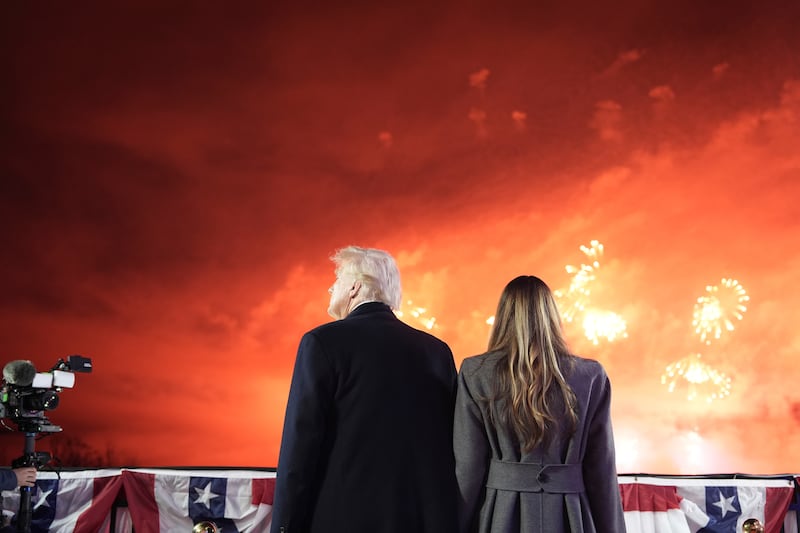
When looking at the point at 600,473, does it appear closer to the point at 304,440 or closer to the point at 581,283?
the point at 304,440

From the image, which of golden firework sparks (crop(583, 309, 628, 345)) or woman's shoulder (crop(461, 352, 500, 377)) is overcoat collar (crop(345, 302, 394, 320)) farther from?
golden firework sparks (crop(583, 309, 628, 345))

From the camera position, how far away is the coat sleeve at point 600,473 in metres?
2.15

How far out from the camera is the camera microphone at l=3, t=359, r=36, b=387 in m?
3.80

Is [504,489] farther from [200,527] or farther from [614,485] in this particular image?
[200,527]

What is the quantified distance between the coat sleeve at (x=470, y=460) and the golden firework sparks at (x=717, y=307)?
28.5 feet

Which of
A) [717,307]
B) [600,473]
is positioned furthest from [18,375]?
[717,307]

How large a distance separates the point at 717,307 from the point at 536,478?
900 centimetres

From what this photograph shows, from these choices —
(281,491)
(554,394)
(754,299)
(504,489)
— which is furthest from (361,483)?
(754,299)

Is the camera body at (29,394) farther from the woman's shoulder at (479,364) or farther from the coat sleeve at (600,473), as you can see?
the coat sleeve at (600,473)

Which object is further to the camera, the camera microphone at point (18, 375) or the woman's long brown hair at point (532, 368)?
the camera microphone at point (18, 375)

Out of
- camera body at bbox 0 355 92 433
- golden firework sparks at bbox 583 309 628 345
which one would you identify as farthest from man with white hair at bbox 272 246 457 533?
golden firework sparks at bbox 583 309 628 345

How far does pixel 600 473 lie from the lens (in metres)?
2.16

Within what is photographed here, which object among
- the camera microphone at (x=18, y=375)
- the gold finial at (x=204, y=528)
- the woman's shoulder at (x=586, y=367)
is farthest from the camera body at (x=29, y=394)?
the woman's shoulder at (x=586, y=367)

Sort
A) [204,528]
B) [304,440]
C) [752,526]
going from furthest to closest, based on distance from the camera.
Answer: [752,526], [204,528], [304,440]
